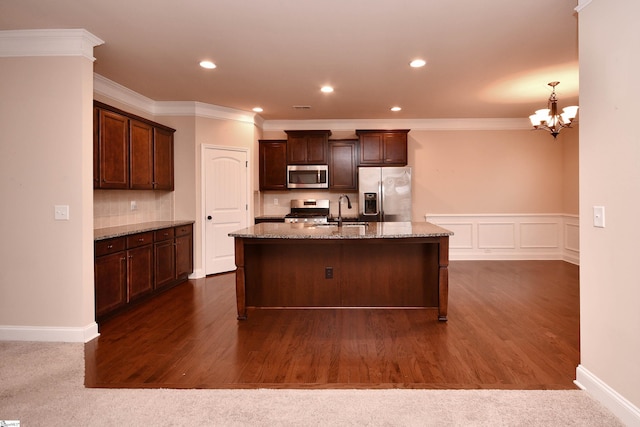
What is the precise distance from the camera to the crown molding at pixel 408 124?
22.0 ft

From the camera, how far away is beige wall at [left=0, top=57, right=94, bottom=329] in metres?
3.14

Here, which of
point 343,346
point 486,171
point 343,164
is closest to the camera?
point 343,346

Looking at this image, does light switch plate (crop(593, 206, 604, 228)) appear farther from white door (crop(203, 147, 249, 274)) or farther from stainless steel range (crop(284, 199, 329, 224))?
white door (crop(203, 147, 249, 274))

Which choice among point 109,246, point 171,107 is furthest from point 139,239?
point 171,107

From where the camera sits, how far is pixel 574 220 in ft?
20.7

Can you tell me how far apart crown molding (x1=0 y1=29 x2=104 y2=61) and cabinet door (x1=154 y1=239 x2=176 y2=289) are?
2.27 m

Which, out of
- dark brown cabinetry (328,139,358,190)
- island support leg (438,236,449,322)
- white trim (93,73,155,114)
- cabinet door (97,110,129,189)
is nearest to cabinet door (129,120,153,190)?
cabinet door (97,110,129,189)

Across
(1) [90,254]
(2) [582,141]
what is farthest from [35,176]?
(2) [582,141]

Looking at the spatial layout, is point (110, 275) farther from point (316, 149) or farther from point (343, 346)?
point (316, 149)

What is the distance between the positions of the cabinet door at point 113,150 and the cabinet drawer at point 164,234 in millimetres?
690

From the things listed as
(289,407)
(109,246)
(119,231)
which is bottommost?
(289,407)

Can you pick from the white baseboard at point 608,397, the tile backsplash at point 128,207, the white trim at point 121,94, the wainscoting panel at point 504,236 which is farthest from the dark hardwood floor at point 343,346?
the white trim at point 121,94

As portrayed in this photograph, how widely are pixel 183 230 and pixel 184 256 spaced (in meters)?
0.38

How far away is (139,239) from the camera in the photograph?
13.7 feet
